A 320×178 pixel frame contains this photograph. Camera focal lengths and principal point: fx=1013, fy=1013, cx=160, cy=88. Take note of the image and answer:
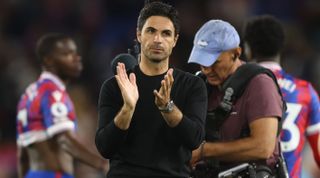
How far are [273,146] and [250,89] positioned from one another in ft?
1.17

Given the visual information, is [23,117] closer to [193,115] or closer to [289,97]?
[289,97]

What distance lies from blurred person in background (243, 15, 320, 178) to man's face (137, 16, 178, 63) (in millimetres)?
1651

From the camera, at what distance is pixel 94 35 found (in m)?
13.1

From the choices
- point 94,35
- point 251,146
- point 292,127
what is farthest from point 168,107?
point 94,35

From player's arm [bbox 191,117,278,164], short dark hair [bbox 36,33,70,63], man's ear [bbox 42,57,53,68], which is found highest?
player's arm [bbox 191,117,278,164]

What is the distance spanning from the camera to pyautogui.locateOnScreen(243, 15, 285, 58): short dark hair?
6.83 m

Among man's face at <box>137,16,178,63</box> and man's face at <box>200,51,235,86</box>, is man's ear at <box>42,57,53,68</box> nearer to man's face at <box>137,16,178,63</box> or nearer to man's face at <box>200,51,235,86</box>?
man's face at <box>200,51,235,86</box>

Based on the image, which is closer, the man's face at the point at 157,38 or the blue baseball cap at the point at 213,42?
the man's face at the point at 157,38

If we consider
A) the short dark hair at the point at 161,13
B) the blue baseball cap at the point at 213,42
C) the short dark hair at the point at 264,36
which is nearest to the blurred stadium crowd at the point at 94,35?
the short dark hair at the point at 264,36

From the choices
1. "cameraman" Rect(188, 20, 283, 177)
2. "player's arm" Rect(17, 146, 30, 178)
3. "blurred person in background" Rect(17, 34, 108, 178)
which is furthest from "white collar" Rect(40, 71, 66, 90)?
"cameraman" Rect(188, 20, 283, 177)

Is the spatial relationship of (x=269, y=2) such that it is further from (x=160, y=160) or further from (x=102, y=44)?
(x=160, y=160)

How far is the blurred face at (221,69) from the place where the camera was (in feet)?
19.9

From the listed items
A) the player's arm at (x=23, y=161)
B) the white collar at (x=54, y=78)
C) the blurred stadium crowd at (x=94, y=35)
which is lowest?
the blurred stadium crowd at (x=94, y=35)

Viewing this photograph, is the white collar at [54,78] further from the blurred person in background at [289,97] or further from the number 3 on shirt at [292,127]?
the number 3 on shirt at [292,127]
